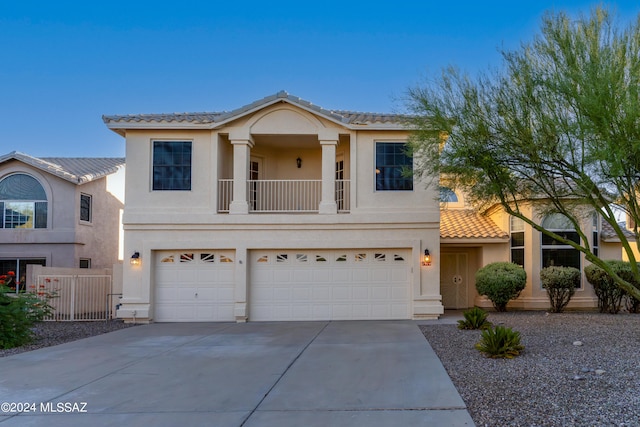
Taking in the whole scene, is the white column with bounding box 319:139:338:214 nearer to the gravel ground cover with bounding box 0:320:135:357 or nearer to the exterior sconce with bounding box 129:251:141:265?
the exterior sconce with bounding box 129:251:141:265

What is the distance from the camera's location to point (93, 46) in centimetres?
2117

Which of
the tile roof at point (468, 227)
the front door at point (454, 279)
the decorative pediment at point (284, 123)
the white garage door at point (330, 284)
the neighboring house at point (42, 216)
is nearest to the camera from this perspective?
the white garage door at point (330, 284)

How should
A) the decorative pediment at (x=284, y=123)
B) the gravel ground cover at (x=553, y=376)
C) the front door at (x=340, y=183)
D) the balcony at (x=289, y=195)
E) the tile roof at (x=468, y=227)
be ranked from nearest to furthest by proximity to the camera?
the gravel ground cover at (x=553, y=376) → the decorative pediment at (x=284, y=123) → the front door at (x=340, y=183) → the balcony at (x=289, y=195) → the tile roof at (x=468, y=227)

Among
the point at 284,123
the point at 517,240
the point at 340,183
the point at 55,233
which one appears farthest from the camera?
the point at 55,233

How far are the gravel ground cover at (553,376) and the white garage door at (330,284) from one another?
287 centimetres

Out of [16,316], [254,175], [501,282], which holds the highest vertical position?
[254,175]

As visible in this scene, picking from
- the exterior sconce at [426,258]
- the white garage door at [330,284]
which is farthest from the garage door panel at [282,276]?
the exterior sconce at [426,258]

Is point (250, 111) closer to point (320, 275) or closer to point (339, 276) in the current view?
point (320, 275)

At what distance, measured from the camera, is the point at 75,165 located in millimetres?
23375

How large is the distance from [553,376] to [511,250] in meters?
11.0

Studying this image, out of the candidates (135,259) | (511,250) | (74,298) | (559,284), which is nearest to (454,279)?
(511,250)

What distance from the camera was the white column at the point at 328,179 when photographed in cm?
1501

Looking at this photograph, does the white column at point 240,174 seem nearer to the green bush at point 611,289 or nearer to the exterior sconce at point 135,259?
the exterior sconce at point 135,259

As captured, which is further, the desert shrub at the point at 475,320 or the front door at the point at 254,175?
the front door at the point at 254,175
